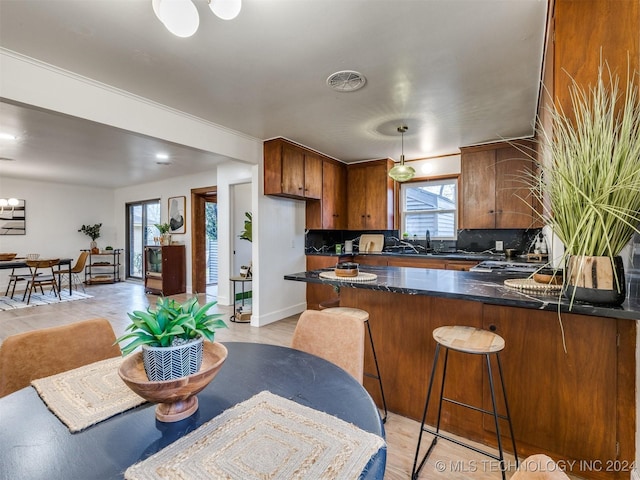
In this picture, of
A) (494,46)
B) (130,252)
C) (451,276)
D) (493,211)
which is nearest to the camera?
(494,46)

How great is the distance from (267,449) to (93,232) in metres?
8.96

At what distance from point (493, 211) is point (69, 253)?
914cm

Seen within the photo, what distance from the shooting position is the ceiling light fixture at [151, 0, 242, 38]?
1.46 m

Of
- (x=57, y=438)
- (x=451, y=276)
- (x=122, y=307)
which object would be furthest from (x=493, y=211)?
(x=122, y=307)

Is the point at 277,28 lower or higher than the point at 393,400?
higher

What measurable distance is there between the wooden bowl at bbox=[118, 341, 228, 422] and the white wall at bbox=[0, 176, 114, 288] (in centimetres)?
838

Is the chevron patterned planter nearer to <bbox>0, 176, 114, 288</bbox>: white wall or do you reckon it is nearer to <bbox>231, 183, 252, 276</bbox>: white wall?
<bbox>231, 183, 252, 276</bbox>: white wall

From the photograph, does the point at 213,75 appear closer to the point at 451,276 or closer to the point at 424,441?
the point at 451,276

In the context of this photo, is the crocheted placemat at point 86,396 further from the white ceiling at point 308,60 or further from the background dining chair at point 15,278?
the background dining chair at point 15,278

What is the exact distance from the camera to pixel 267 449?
727mm

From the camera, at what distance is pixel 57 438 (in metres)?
0.75

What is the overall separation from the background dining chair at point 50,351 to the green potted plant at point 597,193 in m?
2.02

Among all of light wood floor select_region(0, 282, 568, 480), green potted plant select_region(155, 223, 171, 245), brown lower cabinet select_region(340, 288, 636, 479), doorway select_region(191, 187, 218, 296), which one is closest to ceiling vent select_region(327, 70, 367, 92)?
brown lower cabinet select_region(340, 288, 636, 479)

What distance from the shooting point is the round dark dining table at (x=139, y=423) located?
67 centimetres
